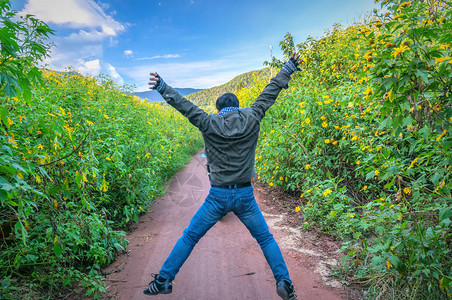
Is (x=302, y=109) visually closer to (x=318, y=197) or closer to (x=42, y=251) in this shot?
(x=318, y=197)

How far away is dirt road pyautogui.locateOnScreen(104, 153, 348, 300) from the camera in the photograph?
2695 millimetres

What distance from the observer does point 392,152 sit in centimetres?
326

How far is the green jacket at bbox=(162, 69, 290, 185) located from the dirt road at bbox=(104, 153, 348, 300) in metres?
1.27

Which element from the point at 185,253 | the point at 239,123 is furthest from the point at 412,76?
the point at 185,253

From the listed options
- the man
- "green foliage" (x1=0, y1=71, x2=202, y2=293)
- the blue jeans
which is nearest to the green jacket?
the man

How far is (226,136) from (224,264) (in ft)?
6.10

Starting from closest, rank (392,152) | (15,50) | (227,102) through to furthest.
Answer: (15,50) < (227,102) < (392,152)

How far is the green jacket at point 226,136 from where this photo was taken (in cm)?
229

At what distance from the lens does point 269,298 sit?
2.59 m

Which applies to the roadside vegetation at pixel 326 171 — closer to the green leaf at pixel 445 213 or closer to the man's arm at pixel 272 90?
the green leaf at pixel 445 213

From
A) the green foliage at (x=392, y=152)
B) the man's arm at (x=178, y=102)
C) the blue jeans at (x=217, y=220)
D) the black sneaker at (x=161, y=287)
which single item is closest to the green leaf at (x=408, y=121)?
the green foliage at (x=392, y=152)

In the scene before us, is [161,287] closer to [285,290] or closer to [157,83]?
[285,290]

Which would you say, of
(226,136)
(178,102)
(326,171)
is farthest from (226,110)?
(326,171)

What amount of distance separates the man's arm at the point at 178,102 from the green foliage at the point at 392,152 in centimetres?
137
